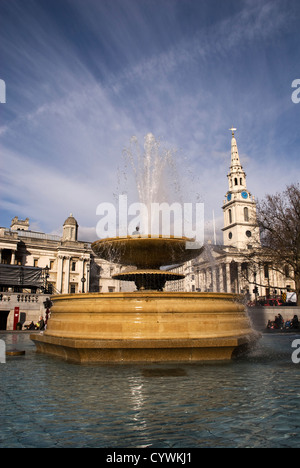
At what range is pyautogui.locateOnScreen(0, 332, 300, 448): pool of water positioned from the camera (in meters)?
2.88

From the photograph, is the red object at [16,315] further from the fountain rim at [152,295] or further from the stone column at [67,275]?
the stone column at [67,275]

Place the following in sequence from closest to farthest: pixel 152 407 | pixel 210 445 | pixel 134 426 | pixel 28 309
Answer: pixel 210 445 → pixel 134 426 → pixel 152 407 → pixel 28 309

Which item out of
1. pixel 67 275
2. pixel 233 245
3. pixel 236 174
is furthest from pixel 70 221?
pixel 236 174

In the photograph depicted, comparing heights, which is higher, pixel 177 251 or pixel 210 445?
pixel 177 251

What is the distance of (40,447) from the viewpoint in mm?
2725

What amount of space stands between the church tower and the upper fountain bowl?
6405cm

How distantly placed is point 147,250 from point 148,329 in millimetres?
3622

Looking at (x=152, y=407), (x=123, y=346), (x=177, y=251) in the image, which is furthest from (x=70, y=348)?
(x=177, y=251)

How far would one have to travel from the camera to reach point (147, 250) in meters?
10.2

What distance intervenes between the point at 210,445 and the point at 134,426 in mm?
761

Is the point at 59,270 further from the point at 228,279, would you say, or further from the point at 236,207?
the point at 236,207

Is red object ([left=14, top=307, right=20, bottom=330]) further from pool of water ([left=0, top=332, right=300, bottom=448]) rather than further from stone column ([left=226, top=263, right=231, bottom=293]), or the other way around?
stone column ([left=226, top=263, right=231, bottom=293])
